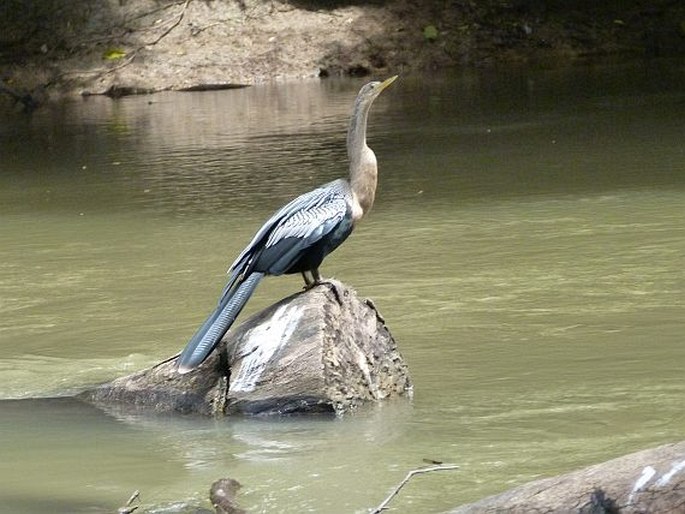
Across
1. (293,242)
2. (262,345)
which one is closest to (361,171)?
(293,242)

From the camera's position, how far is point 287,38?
63.4 ft

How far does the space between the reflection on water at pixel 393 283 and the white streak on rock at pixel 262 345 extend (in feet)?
0.59

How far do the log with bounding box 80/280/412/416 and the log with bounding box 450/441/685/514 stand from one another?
2171 mm

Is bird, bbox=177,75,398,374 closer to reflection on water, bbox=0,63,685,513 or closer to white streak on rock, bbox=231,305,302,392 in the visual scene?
white streak on rock, bbox=231,305,302,392

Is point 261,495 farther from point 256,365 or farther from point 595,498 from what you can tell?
point 595,498

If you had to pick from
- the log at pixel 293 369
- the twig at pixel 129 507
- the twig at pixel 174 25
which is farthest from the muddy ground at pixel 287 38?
the twig at pixel 129 507

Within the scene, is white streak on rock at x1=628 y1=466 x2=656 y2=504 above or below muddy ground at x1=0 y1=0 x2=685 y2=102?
below

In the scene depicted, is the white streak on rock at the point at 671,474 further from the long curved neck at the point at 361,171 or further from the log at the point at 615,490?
the long curved neck at the point at 361,171

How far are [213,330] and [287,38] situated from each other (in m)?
13.9

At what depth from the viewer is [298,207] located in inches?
237

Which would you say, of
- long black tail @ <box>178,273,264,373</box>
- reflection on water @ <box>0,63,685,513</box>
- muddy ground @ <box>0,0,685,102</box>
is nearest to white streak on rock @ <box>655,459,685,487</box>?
reflection on water @ <box>0,63,685,513</box>

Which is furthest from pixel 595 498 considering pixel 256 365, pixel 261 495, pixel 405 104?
pixel 405 104

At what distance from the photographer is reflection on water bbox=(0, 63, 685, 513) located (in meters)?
5.18

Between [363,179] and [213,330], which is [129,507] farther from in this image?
[363,179]
